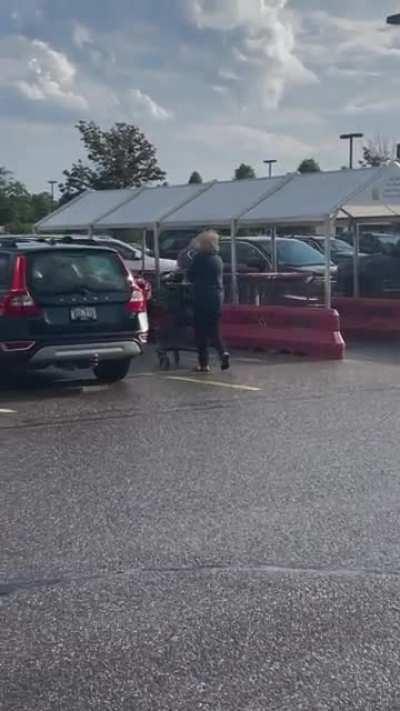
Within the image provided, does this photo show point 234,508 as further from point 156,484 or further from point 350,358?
point 350,358

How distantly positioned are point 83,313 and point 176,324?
2460 mm

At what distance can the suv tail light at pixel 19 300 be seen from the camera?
39.4ft

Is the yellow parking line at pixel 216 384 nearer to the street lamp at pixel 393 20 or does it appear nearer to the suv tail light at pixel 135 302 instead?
the suv tail light at pixel 135 302

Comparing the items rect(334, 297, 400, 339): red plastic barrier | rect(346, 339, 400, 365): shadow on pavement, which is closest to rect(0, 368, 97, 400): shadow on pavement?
rect(346, 339, 400, 365): shadow on pavement

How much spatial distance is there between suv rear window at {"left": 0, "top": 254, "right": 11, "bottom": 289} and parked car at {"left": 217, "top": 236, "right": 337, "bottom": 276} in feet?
29.9

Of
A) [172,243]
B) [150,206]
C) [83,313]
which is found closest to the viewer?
[83,313]

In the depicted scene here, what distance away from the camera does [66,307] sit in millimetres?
12258


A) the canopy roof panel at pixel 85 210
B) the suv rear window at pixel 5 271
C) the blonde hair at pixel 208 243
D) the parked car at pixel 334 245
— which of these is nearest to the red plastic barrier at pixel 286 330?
the blonde hair at pixel 208 243

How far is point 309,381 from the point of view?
43.9 feet

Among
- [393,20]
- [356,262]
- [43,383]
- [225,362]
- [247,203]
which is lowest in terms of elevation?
[43,383]

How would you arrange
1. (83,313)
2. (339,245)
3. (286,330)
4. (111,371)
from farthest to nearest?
(339,245)
(286,330)
(111,371)
(83,313)

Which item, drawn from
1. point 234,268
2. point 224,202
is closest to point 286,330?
point 234,268

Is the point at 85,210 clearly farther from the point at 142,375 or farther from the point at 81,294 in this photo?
the point at 81,294

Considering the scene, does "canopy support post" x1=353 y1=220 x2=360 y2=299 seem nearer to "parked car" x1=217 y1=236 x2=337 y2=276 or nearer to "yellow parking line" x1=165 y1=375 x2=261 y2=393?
"parked car" x1=217 y1=236 x2=337 y2=276
